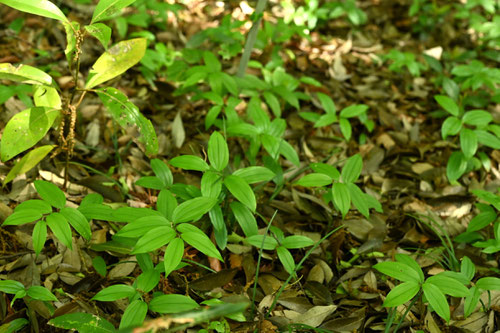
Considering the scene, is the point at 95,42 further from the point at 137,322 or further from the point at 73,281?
the point at 137,322

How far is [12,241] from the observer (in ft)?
6.67

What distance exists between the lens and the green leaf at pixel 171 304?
63.8 inches

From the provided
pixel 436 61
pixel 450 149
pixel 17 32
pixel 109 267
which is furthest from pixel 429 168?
pixel 17 32

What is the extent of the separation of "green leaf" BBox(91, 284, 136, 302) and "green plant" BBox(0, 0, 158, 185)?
604 millimetres

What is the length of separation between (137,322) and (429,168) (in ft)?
6.67

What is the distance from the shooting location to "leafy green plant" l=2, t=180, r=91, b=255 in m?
1.70

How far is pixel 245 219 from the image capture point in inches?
80.7

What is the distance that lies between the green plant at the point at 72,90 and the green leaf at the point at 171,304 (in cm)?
66

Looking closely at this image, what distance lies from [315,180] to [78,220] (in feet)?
3.39

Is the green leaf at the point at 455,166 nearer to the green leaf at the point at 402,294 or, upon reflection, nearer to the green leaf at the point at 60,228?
the green leaf at the point at 402,294

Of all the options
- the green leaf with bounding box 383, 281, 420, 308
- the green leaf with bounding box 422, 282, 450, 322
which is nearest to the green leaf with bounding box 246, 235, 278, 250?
the green leaf with bounding box 383, 281, 420, 308

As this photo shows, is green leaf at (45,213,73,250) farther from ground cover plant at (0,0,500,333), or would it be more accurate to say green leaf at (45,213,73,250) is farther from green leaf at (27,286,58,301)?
green leaf at (27,286,58,301)

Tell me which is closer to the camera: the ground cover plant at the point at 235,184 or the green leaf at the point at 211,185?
the ground cover plant at the point at 235,184

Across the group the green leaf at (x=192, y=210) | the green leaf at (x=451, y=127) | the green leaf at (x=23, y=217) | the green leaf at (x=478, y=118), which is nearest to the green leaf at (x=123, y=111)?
the green leaf at (x=192, y=210)
